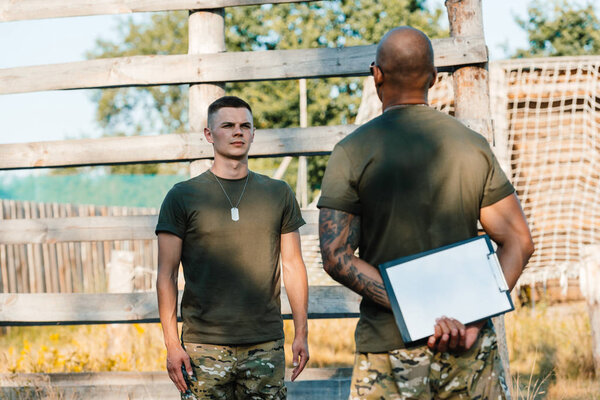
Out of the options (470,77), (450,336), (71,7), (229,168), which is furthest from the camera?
(71,7)

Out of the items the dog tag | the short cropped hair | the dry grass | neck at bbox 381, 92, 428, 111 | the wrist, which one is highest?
the short cropped hair

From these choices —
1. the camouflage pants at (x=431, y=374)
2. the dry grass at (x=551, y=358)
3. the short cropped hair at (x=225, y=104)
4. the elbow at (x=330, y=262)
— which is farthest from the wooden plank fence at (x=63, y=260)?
the camouflage pants at (x=431, y=374)

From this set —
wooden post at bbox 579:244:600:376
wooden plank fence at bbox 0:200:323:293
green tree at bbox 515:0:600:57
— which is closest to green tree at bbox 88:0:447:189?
green tree at bbox 515:0:600:57

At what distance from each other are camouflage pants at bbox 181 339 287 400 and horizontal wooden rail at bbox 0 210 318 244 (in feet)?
4.75

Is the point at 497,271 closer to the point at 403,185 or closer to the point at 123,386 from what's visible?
the point at 403,185

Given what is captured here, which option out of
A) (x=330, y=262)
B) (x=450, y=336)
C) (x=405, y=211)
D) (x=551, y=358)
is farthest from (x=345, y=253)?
(x=551, y=358)

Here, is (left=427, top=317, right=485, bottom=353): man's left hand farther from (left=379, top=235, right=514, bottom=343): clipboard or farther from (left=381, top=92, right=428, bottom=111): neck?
(left=381, top=92, right=428, bottom=111): neck

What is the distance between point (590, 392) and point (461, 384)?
10.5 ft

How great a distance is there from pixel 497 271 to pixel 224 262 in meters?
1.42

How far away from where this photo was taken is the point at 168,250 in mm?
3191

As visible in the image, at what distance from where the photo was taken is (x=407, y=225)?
217 centimetres

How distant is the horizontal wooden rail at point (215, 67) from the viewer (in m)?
4.41

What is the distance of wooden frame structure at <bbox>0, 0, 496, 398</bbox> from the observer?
445 cm

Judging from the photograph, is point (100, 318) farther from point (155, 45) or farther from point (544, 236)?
point (155, 45)
